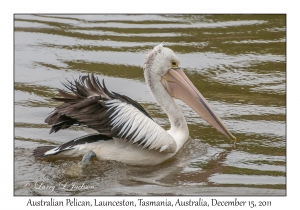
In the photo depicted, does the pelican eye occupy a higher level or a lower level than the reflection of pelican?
higher

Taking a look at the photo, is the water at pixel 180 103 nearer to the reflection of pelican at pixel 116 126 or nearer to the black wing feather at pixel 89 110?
the reflection of pelican at pixel 116 126

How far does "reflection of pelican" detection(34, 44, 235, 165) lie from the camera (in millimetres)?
6070

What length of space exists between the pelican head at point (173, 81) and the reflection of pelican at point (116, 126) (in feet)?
0.04

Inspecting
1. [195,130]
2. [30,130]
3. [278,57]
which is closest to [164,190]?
[195,130]

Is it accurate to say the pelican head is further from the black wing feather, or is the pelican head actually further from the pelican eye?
the black wing feather

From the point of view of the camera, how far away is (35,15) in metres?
12.0

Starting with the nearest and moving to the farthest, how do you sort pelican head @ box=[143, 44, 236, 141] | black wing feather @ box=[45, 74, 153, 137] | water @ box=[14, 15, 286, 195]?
water @ box=[14, 15, 286, 195] < black wing feather @ box=[45, 74, 153, 137] < pelican head @ box=[143, 44, 236, 141]

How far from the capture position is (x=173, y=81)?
677 cm

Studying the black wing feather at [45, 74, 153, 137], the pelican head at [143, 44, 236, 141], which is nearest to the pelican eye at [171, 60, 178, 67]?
the pelican head at [143, 44, 236, 141]

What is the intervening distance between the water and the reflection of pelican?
14cm

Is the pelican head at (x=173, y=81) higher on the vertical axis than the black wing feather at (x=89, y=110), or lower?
higher

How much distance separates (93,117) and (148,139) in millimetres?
628

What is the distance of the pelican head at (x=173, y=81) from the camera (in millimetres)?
6637

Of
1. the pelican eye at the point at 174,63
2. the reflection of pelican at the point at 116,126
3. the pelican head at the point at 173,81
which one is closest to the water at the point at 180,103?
the reflection of pelican at the point at 116,126
